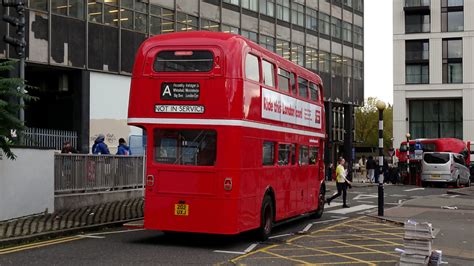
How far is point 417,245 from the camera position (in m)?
9.60

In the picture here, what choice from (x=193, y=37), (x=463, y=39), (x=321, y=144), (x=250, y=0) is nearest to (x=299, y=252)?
(x=193, y=37)

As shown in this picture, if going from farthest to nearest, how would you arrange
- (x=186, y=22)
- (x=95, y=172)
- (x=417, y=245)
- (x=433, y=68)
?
(x=433, y=68) < (x=186, y=22) < (x=95, y=172) < (x=417, y=245)

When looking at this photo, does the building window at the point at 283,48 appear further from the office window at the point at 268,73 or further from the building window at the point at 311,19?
the office window at the point at 268,73

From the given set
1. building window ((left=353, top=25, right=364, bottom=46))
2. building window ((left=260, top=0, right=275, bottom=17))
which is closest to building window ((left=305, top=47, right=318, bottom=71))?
building window ((left=260, top=0, right=275, bottom=17))

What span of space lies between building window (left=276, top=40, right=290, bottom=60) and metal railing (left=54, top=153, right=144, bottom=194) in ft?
84.7

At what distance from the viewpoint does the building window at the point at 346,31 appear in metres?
54.3

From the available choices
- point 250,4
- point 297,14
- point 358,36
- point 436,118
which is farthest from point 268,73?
point 436,118

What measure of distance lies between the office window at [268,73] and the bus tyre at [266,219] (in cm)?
255

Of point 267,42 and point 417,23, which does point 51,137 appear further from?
point 417,23

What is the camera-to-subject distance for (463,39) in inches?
2544

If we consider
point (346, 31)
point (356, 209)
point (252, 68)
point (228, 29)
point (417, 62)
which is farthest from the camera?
point (417, 62)

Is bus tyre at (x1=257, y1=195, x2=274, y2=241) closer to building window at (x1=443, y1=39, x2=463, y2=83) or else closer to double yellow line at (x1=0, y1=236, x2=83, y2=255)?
double yellow line at (x1=0, y1=236, x2=83, y2=255)

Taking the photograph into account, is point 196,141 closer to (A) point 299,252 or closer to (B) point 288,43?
(A) point 299,252

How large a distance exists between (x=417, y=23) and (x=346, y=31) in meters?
15.8
